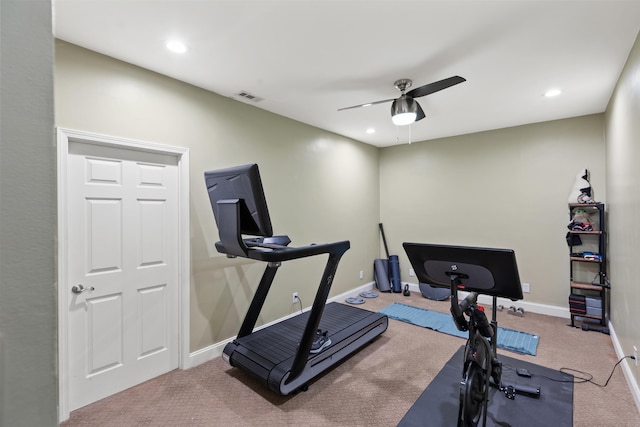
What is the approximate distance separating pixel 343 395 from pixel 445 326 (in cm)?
197

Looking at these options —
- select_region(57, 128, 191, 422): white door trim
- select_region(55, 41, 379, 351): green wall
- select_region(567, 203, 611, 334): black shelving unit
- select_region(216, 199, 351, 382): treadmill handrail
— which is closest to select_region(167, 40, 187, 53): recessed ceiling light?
select_region(55, 41, 379, 351): green wall

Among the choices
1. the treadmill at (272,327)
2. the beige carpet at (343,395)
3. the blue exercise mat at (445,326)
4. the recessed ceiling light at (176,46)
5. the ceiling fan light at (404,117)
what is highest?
the recessed ceiling light at (176,46)

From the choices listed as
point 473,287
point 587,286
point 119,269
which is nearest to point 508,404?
point 473,287

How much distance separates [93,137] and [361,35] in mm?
2181

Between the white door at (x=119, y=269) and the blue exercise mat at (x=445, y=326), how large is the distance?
9.62ft

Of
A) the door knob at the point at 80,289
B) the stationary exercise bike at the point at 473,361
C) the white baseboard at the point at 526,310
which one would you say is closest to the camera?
the stationary exercise bike at the point at 473,361

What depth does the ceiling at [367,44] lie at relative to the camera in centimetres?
190

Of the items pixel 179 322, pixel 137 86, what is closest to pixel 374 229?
pixel 179 322

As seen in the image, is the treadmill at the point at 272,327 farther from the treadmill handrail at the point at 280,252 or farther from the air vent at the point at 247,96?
the air vent at the point at 247,96

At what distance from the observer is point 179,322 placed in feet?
9.48

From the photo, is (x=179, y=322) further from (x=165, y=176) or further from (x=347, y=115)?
(x=347, y=115)

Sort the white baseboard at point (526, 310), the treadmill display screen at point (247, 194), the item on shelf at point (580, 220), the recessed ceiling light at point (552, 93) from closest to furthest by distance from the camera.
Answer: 1. the treadmill display screen at point (247, 194)
2. the white baseboard at point (526, 310)
3. the recessed ceiling light at point (552, 93)
4. the item on shelf at point (580, 220)

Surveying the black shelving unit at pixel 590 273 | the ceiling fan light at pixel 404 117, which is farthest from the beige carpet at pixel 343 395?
the ceiling fan light at pixel 404 117

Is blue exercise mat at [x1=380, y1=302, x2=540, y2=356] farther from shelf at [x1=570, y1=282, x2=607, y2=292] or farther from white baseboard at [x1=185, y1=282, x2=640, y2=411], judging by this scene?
shelf at [x1=570, y1=282, x2=607, y2=292]
